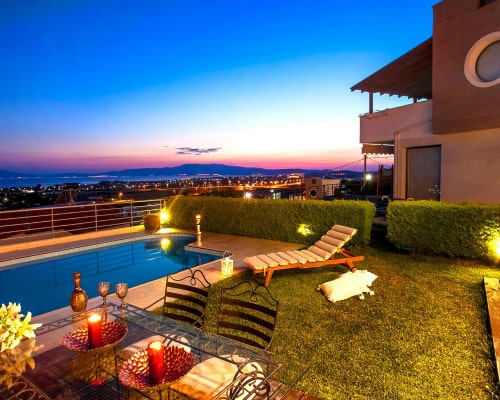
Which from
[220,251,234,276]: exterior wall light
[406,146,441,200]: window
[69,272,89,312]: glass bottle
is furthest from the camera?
[406,146,441,200]: window

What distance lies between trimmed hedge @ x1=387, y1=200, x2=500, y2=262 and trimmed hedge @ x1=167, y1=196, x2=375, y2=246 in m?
0.84

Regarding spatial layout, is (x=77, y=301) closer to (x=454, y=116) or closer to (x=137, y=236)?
(x=137, y=236)

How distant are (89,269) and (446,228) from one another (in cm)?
876

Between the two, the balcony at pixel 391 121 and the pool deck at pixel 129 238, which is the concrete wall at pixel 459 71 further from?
the pool deck at pixel 129 238

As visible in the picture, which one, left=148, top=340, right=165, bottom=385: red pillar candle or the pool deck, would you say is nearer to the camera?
left=148, top=340, right=165, bottom=385: red pillar candle

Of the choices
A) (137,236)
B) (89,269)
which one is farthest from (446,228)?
(137,236)

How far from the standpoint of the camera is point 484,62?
395 inches

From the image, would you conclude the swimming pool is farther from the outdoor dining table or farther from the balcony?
the balcony

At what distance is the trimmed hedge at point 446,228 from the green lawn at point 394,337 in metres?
0.76

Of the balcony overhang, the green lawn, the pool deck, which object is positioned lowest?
the green lawn

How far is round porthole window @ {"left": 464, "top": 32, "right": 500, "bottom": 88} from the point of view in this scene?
9719 mm

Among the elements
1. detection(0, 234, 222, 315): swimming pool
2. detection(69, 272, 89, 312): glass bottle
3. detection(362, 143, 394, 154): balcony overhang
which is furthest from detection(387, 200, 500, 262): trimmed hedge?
detection(362, 143, 394, 154): balcony overhang

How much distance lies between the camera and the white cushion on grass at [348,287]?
5.33 m

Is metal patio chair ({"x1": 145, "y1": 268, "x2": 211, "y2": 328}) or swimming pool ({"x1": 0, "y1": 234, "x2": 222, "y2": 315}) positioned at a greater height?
metal patio chair ({"x1": 145, "y1": 268, "x2": 211, "y2": 328})
